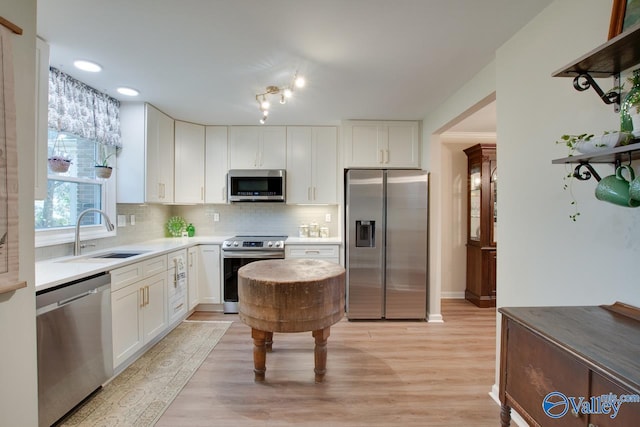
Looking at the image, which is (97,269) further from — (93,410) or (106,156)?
(106,156)

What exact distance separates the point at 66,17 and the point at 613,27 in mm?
2787

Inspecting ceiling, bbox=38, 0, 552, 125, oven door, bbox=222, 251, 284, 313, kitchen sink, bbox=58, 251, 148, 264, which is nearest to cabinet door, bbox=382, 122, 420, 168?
ceiling, bbox=38, 0, 552, 125

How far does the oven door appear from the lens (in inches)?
140

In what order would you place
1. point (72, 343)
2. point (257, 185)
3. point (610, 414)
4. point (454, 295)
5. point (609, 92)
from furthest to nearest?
point (454, 295), point (257, 185), point (72, 343), point (609, 92), point (610, 414)

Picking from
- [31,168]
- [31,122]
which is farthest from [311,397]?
[31,122]

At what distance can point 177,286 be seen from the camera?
10.3 feet

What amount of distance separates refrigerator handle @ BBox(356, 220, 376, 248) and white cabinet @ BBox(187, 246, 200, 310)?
6.64ft

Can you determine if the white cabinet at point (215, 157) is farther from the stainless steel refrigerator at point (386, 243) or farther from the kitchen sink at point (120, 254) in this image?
the stainless steel refrigerator at point (386, 243)

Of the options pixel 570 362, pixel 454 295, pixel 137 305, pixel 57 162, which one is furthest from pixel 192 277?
pixel 454 295

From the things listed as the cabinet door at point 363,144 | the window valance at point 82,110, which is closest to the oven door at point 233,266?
the cabinet door at point 363,144

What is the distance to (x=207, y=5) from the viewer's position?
1587 millimetres

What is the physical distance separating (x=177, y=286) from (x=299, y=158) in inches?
85.6

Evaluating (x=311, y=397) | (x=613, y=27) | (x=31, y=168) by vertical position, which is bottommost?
(x=311, y=397)

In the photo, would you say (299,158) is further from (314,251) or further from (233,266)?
(233,266)
